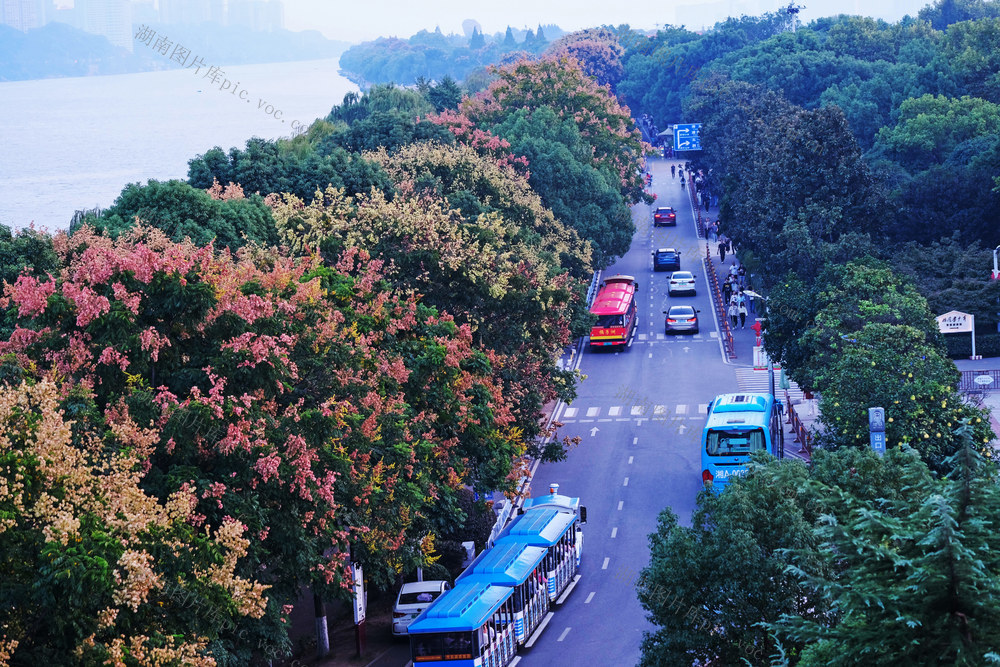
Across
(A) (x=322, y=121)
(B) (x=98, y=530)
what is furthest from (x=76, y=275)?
(A) (x=322, y=121)

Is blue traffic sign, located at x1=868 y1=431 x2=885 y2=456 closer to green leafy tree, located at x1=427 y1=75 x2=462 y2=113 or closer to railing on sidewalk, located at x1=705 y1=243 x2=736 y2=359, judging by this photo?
railing on sidewalk, located at x1=705 y1=243 x2=736 y2=359

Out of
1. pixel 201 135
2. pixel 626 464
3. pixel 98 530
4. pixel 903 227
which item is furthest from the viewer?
pixel 201 135

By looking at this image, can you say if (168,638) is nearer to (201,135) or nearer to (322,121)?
(322,121)

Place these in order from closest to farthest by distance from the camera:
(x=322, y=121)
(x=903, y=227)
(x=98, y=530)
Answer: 1. (x=98, y=530)
2. (x=903, y=227)
3. (x=322, y=121)

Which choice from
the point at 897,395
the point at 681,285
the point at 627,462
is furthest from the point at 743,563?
the point at 681,285

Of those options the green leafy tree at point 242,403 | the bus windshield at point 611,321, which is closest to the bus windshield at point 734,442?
the green leafy tree at point 242,403

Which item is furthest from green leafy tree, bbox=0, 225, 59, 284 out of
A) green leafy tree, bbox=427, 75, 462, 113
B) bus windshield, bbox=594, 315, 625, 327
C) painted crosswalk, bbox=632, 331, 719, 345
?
green leafy tree, bbox=427, 75, 462, 113
